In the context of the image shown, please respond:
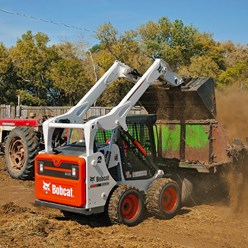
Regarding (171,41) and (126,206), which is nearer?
(126,206)

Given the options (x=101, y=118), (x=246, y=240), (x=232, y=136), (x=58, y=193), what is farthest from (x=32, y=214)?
(x=232, y=136)

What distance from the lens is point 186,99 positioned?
346 inches

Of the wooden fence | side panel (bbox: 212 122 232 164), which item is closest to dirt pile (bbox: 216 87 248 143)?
side panel (bbox: 212 122 232 164)

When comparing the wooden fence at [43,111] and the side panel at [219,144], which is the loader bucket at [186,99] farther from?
the wooden fence at [43,111]

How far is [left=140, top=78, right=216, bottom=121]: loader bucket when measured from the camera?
857 centimetres

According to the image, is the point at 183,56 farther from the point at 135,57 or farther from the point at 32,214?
the point at 32,214

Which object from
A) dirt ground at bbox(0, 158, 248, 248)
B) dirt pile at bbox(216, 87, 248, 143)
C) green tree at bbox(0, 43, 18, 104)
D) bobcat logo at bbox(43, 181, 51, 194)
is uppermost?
green tree at bbox(0, 43, 18, 104)

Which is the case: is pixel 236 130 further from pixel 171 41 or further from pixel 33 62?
pixel 171 41

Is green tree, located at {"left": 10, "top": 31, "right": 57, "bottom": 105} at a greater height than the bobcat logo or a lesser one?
greater

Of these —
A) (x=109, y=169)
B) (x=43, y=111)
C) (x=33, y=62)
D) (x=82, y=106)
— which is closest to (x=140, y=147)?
(x=109, y=169)

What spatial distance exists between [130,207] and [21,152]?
17.6 feet

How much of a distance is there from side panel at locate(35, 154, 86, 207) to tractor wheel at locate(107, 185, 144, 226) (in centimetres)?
52

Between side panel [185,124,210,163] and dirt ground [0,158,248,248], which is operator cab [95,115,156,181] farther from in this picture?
side panel [185,124,210,163]

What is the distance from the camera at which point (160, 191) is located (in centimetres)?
745
